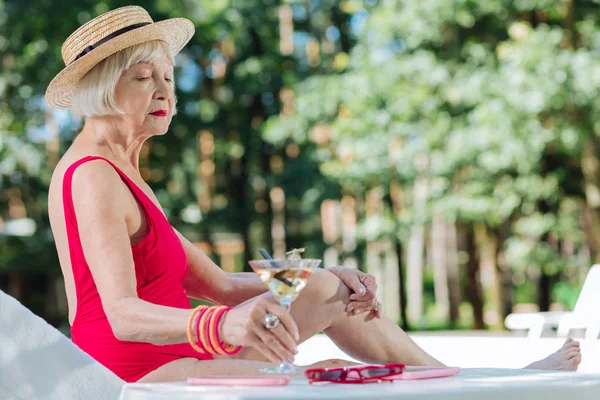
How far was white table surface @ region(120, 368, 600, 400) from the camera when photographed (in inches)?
65.3

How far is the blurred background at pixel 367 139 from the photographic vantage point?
1148 centimetres

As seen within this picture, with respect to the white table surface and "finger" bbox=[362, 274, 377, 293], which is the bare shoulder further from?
"finger" bbox=[362, 274, 377, 293]

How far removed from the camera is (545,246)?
12406 millimetres

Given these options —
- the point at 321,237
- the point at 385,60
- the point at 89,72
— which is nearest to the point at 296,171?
the point at 321,237

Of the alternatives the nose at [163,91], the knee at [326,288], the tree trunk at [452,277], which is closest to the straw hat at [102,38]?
the nose at [163,91]

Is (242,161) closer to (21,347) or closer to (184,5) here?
(184,5)

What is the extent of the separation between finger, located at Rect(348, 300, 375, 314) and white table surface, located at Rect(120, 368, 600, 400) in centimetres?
58

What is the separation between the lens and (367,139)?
13.1m

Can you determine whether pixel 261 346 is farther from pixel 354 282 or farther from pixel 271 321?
pixel 354 282

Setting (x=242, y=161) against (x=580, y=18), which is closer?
(x=580, y=18)

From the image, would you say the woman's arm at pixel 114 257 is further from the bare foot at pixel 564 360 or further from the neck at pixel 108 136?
the bare foot at pixel 564 360

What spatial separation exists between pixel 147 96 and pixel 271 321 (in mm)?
902

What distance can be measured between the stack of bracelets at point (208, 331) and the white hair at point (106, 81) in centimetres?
72

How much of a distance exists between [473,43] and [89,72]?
34.2ft
